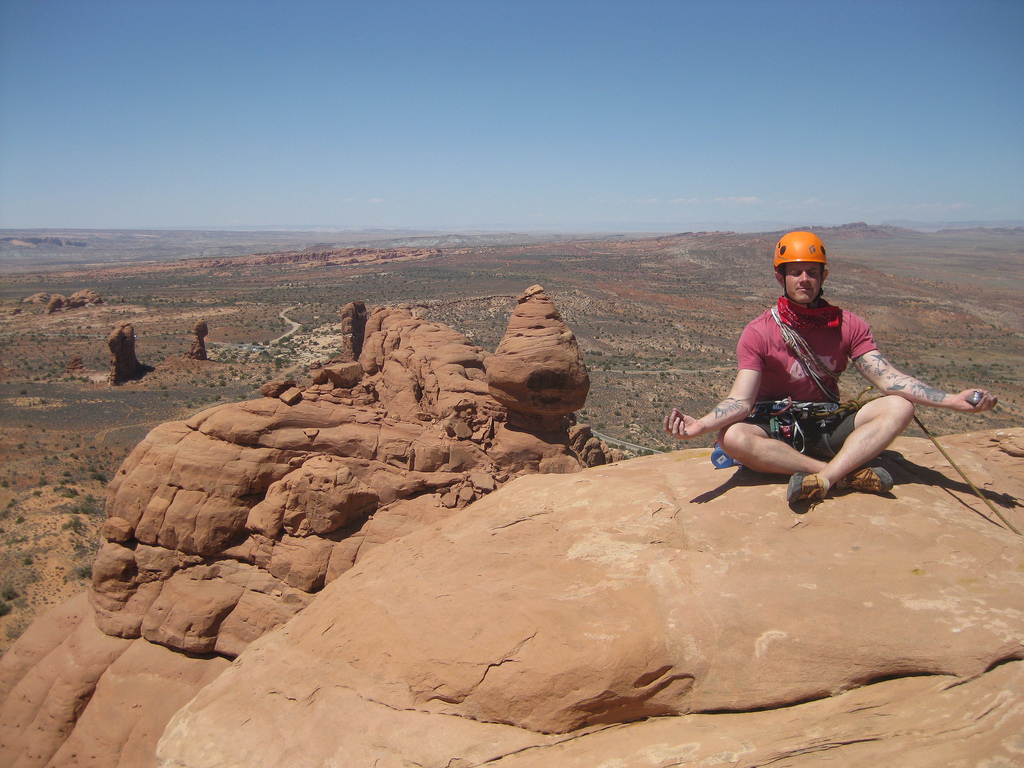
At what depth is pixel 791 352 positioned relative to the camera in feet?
20.3

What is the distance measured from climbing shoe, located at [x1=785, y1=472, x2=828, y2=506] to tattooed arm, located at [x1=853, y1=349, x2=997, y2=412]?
1.18 metres

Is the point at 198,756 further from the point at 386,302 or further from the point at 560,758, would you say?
the point at 386,302

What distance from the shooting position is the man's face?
233 inches

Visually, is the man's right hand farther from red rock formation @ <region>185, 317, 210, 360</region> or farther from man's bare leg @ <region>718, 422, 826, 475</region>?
red rock formation @ <region>185, 317, 210, 360</region>

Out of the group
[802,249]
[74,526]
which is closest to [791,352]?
[802,249]

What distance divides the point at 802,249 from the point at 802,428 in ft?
6.21

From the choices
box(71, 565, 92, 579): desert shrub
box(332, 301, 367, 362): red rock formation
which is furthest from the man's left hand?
box(332, 301, 367, 362): red rock formation

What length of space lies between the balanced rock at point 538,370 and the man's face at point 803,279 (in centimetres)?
650

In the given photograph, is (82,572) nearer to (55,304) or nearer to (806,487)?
(806,487)

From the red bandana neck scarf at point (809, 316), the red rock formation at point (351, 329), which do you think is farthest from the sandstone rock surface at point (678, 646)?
the red rock formation at point (351, 329)

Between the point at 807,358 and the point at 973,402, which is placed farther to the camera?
the point at 807,358

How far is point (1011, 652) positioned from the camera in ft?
13.2

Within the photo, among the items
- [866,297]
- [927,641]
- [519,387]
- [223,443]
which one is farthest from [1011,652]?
[866,297]

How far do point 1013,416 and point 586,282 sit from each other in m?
65.6
